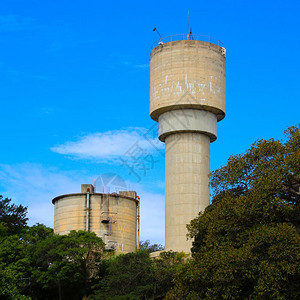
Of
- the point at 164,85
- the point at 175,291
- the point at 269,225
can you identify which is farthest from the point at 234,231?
the point at 164,85

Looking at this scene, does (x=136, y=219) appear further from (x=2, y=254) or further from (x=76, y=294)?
(x=2, y=254)

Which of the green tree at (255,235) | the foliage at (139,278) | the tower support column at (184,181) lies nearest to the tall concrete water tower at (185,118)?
the tower support column at (184,181)

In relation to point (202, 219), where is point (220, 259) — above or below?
below

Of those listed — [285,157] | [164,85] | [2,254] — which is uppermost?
[164,85]

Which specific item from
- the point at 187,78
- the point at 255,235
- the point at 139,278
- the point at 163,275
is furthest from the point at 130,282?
the point at 187,78

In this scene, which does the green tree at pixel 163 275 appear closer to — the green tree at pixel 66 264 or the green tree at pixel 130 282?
the green tree at pixel 130 282

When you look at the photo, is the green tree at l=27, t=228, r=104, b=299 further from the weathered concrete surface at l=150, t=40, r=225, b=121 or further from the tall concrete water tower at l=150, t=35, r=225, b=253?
the weathered concrete surface at l=150, t=40, r=225, b=121

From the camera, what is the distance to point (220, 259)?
26.9 meters

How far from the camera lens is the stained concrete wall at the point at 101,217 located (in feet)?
202

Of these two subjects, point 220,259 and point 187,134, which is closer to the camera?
point 220,259

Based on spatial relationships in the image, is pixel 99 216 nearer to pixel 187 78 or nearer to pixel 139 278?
pixel 187 78

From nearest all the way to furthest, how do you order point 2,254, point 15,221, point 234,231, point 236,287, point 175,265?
point 236,287 → point 234,231 → point 175,265 → point 2,254 → point 15,221

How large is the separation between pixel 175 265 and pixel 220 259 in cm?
1776

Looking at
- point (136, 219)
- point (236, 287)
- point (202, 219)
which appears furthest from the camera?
point (136, 219)
